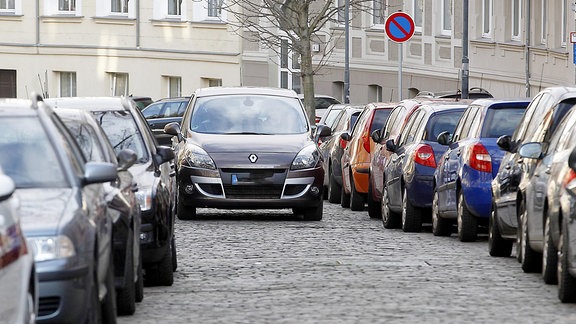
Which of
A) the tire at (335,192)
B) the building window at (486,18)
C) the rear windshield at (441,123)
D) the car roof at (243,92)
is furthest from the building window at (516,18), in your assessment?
the rear windshield at (441,123)

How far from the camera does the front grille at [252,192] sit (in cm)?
2144

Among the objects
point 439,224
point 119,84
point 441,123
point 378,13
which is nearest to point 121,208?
point 439,224

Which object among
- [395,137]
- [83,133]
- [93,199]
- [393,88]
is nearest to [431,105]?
[395,137]

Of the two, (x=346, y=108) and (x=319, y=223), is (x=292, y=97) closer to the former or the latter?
(x=319, y=223)

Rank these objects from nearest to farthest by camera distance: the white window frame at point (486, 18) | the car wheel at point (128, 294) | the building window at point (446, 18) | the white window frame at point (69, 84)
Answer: the car wheel at point (128, 294), the white window frame at point (486, 18), the building window at point (446, 18), the white window frame at point (69, 84)

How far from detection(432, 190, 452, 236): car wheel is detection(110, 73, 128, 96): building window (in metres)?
38.1

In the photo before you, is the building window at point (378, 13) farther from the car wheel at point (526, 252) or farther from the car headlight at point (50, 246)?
the car headlight at point (50, 246)

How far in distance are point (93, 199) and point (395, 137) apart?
1260 centimetres

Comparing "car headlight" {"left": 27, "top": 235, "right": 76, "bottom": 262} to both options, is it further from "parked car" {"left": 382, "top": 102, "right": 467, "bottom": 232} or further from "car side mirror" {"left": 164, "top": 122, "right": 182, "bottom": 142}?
"car side mirror" {"left": 164, "top": 122, "right": 182, "bottom": 142}

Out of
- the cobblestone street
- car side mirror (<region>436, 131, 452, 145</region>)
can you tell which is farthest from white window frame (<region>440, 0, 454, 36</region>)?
car side mirror (<region>436, 131, 452, 145</region>)

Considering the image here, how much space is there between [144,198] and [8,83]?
46.9m

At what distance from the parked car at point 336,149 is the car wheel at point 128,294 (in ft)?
46.3

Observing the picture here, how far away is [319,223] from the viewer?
2161 cm

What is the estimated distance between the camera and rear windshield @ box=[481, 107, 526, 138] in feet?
57.7
